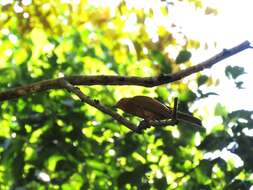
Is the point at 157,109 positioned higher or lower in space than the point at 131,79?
lower

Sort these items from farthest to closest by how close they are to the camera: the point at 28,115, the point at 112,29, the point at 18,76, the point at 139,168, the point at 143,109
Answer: the point at 112,29
the point at 18,76
the point at 28,115
the point at 139,168
the point at 143,109

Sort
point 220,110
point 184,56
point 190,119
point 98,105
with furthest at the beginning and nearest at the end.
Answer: point 220,110
point 184,56
point 98,105
point 190,119

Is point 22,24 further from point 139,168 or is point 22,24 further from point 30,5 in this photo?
point 139,168

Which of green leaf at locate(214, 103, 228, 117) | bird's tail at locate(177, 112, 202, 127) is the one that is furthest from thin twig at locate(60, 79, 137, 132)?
green leaf at locate(214, 103, 228, 117)

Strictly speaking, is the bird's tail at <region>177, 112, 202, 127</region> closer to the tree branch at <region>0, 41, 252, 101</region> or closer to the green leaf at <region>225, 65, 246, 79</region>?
the tree branch at <region>0, 41, 252, 101</region>

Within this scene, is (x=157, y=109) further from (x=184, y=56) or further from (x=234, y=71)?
(x=234, y=71)

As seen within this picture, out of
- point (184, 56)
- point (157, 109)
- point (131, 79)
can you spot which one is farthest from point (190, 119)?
point (184, 56)

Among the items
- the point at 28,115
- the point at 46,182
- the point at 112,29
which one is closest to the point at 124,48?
the point at 112,29
